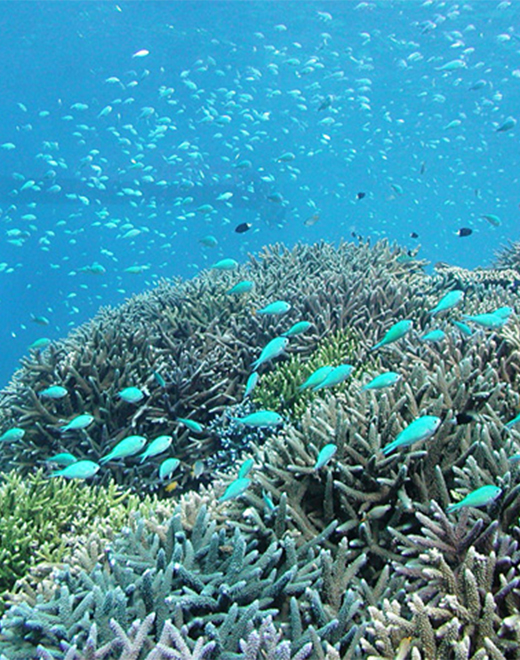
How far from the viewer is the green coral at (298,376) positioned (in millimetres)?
5973

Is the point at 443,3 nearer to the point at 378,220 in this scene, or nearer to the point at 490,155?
the point at 490,155

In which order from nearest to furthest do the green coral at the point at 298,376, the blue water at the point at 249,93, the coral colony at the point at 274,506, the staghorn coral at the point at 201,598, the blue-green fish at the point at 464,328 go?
the coral colony at the point at 274,506 < the staghorn coral at the point at 201,598 < the blue-green fish at the point at 464,328 < the green coral at the point at 298,376 < the blue water at the point at 249,93

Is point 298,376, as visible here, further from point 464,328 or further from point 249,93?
point 249,93

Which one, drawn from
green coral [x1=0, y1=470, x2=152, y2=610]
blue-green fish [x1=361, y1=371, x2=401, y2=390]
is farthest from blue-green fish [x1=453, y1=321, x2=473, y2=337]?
green coral [x1=0, y1=470, x2=152, y2=610]

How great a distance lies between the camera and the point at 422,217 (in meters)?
137

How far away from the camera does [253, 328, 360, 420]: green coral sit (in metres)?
5.97

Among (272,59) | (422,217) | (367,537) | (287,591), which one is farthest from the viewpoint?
(422,217)

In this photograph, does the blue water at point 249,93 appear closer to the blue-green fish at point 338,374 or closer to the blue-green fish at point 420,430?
the blue-green fish at point 338,374

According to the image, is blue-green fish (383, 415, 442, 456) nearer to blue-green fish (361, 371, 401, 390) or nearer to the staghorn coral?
the staghorn coral

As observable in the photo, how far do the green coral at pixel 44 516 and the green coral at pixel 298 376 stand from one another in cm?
196

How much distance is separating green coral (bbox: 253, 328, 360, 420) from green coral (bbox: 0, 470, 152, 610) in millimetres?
1959

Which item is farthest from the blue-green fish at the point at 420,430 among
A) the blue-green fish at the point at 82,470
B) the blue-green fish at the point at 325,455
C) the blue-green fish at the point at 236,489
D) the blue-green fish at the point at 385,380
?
the blue-green fish at the point at 82,470

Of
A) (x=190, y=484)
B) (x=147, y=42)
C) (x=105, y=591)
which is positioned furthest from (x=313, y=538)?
(x=147, y=42)

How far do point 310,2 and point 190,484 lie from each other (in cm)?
3750
